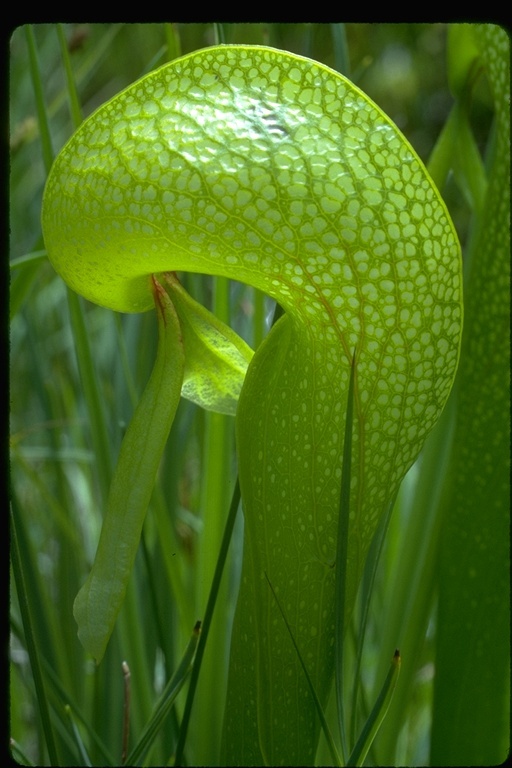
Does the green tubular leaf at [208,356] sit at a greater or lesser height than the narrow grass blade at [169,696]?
greater

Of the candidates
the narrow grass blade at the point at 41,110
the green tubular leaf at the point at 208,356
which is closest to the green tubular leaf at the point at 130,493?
the green tubular leaf at the point at 208,356

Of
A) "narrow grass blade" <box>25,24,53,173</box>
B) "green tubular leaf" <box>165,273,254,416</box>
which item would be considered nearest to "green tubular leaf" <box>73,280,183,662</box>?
"green tubular leaf" <box>165,273,254,416</box>

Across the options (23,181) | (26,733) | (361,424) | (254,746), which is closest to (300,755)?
(254,746)

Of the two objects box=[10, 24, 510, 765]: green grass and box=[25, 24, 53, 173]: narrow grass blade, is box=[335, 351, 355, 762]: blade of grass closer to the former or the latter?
box=[10, 24, 510, 765]: green grass

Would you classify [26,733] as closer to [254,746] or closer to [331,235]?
[254,746]

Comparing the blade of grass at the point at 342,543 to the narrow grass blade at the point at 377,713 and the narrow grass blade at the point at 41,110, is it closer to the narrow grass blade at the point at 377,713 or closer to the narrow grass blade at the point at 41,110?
the narrow grass blade at the point at 377,713

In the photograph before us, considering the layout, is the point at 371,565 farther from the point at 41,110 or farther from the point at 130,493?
the point at 41,110

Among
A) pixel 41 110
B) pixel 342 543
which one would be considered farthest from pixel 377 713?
pixel 41 110
